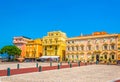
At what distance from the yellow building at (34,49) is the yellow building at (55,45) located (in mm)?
5157

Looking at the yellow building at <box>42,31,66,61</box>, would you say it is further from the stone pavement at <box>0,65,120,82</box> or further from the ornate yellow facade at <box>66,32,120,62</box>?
the stone pavement at <box>0,65,120,82</box>

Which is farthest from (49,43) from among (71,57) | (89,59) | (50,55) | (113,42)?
(113,42)

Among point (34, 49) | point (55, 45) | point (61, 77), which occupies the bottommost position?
point (61, 77)

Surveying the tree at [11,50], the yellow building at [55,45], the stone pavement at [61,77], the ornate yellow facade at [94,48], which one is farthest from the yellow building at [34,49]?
the stone pavement at [61,77]

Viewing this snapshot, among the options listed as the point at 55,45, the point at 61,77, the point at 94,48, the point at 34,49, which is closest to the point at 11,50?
the point at 34,49

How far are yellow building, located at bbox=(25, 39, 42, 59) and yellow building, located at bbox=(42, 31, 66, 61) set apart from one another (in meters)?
5.16

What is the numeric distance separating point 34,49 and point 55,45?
476 inches

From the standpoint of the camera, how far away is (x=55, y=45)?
9712 cm

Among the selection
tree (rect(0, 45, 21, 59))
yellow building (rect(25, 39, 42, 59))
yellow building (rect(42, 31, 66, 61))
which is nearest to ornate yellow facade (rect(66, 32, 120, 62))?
yellow building (rect(42, 31, 66, 61))

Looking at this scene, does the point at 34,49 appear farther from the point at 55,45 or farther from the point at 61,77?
the point at 61,77

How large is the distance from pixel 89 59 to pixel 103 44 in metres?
7.82

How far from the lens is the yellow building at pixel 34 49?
342 ft

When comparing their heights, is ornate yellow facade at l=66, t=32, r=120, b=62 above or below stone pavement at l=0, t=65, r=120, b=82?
above

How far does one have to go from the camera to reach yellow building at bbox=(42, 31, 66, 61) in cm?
9650
